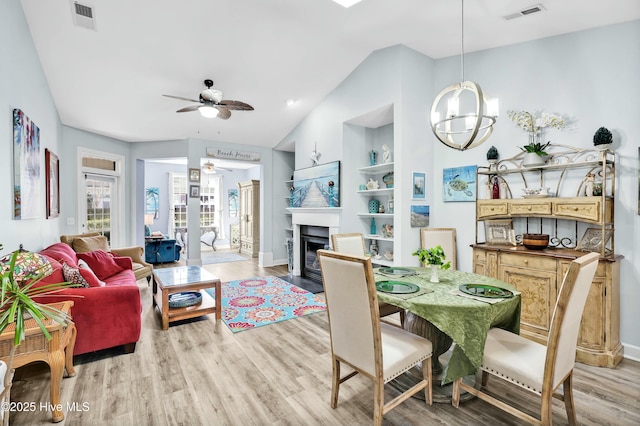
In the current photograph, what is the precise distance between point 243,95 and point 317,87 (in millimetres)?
1216

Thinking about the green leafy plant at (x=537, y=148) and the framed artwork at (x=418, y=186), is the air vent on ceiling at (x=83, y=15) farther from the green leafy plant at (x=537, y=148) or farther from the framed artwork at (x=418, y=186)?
the green leafy plant at (x=537, y=148)

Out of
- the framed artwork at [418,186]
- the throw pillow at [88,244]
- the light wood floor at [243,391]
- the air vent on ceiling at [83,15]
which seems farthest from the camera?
the throw pillow at [88,244]

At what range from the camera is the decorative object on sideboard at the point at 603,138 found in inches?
105

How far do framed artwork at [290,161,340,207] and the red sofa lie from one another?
3097mm

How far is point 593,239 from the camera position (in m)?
2.84

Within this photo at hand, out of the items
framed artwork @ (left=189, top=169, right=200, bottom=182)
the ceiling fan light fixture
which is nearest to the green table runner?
the ceiling fan light fixture

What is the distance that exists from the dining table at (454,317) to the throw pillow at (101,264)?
3.57 meters

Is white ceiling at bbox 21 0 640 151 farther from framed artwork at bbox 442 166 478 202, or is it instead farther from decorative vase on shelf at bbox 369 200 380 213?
decorative vase on shelf at bbox 369 200 380 213

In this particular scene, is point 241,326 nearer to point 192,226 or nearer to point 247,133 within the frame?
point 192,226

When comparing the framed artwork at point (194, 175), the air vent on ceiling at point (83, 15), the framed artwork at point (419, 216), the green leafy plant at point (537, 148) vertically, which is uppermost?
the air vent on ceiling at point (83, 15)

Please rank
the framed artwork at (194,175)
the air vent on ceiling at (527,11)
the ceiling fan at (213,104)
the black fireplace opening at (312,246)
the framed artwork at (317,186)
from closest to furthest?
the air vent on ceiling at (527,11), the ceiling fan at (213,104), the framed artwork at (317,186), the black fireplace opening at (312,246), the framed artwork at (194,175)

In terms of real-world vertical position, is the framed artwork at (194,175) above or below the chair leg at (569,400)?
above

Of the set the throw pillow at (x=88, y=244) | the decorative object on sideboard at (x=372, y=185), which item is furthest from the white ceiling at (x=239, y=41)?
the throw pillow at (x=88, y=244)

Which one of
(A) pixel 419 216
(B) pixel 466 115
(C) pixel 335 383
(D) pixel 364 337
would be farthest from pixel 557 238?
(C) pixel 335 383
